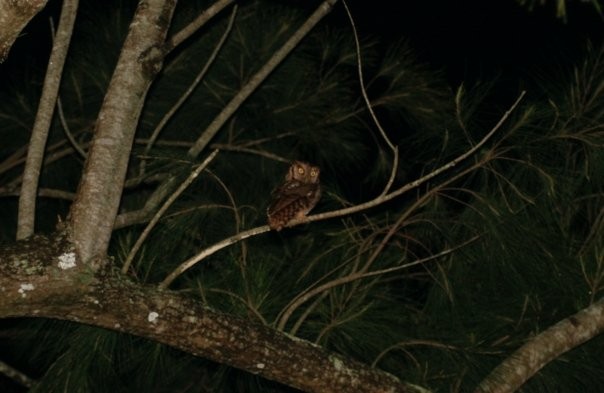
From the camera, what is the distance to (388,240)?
251cm

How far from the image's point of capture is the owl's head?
237 cm

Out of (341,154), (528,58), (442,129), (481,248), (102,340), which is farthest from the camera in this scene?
(341,154)

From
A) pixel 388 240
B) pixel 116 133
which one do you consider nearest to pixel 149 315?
pixel 116 133

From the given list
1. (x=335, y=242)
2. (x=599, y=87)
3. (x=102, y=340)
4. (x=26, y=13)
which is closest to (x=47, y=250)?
(x=26, y=13)

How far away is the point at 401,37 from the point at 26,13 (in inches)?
81.1

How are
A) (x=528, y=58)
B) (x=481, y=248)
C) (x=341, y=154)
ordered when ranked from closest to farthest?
(x=481, y=248), (x=528, y=58), (x=341, y=154)

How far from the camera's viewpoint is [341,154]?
3271 mm

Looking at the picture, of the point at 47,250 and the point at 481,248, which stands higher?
the point at 47,250

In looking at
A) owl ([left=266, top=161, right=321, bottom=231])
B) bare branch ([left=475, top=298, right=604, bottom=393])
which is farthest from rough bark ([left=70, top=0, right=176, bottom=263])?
bare branch ([left=475, top=298, right=604, bottom=393])

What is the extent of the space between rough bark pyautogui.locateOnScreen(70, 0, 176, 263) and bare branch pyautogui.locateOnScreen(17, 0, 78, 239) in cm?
11

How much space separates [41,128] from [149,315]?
430mm

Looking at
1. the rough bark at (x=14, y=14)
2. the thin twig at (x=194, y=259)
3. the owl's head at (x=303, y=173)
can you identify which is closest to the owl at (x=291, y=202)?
the owl's head at (x=303, y=173)

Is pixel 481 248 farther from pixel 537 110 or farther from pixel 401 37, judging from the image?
pixel 401 37

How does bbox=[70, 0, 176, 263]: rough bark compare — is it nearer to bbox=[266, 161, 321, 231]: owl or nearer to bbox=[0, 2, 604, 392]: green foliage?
bbox=[0, 2, 604, 392]: green foliage
